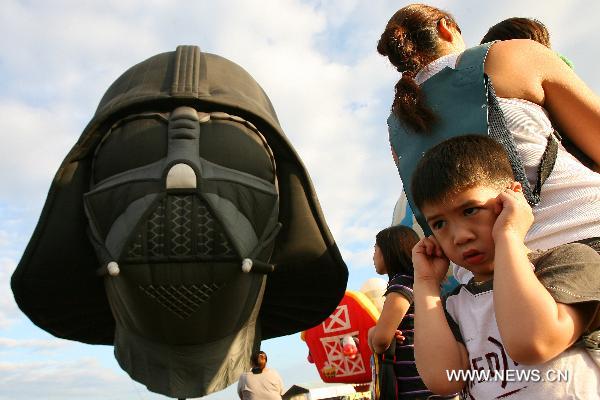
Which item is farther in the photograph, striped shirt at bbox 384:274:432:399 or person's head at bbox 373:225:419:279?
person's head at bbox 373:225:419:279

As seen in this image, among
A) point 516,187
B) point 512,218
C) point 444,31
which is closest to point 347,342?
point 444,31

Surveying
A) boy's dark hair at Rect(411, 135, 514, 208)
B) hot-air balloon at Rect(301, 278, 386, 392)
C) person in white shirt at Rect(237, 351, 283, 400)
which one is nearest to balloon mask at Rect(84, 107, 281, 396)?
boy's dark hair at Rect(411, 135, 514, 208)

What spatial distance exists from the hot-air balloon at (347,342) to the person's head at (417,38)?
4.38m

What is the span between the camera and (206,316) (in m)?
1.87

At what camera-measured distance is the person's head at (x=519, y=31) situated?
6.37ft

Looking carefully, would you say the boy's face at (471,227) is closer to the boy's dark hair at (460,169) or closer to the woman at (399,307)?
the boy's dark hair at (460,169)

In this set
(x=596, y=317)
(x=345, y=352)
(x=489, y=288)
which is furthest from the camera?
(x=345, y=352)

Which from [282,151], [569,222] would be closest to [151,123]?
[282,151]

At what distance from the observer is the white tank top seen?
4.75 ft

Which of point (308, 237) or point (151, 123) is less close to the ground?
point (151, 123)

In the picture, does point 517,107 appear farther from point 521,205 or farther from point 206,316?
point 206,316

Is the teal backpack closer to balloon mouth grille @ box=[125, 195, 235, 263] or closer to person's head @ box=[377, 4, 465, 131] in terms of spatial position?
person's head @ box=[377, 4, 465, 131]

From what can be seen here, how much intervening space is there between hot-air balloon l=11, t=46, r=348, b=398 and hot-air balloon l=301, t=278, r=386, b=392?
13.3 feet

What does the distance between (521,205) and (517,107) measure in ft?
1.37
